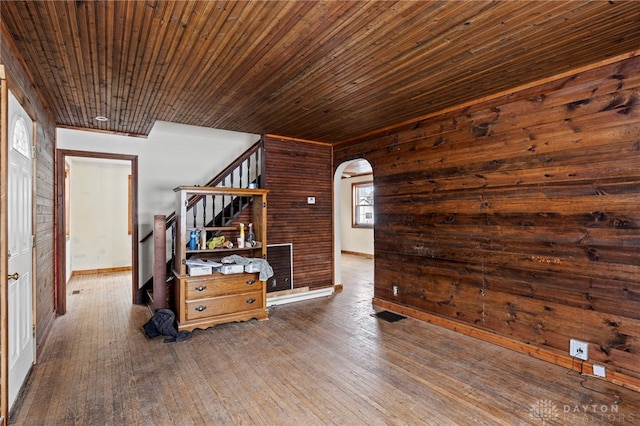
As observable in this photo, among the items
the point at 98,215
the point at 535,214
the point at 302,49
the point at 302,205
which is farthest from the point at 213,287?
the point at 98,215

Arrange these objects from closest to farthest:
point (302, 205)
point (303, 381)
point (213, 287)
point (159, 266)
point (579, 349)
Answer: point (303, 381) → point (579, 349) → point (213, 287) → point (159, 266) → point (302, 205)

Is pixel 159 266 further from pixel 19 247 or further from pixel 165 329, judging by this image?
pixel 19 247

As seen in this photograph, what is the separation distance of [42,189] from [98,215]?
→ 472 cm

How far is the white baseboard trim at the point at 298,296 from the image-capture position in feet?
17.0

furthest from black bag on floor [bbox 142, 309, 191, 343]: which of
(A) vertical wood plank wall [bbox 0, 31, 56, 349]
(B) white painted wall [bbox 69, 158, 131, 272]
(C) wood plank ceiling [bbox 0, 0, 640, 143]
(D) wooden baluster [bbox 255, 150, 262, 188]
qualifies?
(B) white painted wall [bbox 69, 158, 131, 272]

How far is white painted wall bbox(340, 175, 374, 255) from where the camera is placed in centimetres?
1020

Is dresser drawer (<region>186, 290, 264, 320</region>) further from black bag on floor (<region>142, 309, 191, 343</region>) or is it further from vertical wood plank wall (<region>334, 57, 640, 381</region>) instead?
vertical wood plank wall (<region>334, 57, 640, 381</region>)

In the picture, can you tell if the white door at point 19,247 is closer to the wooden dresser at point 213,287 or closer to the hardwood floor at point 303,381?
the hardwood floor at point 303,381

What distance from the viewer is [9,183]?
2.32 m

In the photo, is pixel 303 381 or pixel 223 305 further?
pixel 223 305

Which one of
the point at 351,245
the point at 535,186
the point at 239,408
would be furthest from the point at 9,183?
the point at 351,245

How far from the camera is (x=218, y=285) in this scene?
4.15 m

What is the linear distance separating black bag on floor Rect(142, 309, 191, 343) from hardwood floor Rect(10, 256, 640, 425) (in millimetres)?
113

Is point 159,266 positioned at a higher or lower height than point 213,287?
higher
